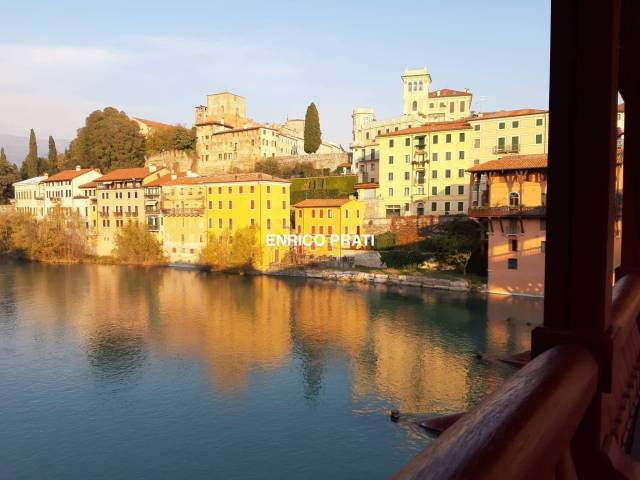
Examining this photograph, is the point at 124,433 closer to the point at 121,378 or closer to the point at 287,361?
the point at 121,378

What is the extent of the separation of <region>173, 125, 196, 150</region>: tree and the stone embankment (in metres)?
28.6

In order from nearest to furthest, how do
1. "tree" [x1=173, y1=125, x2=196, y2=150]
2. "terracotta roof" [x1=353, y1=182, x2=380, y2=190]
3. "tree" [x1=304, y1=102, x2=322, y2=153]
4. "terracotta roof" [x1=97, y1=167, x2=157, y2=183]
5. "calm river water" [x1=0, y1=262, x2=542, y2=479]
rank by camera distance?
"calm river water" [x1=0, y1=262, x2=542, y2=479] < "terracotta roof" [x1=353, y1=182, x2=380, y2=190] < "terracotta roof" [x1=97, y1=167, x2=157, y2=183] < "tree" [x1=304, y1=102, x2=322, y2=153] < "tree" [x1=173, y1=125, x2=196, y2=150]

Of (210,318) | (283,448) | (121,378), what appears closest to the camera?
(283,448)

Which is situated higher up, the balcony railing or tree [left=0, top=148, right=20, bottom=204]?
tree [left=0, top=148, right=20, bottom=204]

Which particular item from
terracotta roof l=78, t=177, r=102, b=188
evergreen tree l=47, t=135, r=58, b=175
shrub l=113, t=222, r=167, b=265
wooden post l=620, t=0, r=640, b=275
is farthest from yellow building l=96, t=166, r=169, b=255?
wooden post l=620, t=0, r=640, b=275

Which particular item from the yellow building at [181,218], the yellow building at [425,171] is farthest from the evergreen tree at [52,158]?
the yellow building at [425,171]

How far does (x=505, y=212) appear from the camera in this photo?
24.0 meters

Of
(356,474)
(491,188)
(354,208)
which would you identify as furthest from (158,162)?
(356,474)

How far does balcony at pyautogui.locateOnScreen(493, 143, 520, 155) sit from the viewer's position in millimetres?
30297

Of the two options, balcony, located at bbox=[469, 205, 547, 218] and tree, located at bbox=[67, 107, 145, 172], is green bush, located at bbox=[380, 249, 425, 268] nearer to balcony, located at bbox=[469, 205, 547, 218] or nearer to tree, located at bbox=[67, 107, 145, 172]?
balcony, located at bbox=[469, 205, 547, 218]

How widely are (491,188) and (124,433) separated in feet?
66.6

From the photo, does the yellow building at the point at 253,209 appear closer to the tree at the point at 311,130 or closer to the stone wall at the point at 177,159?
the tree at the point at 311,130

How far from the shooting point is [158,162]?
54156 millimetres

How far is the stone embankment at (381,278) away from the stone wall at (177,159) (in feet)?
88.0
